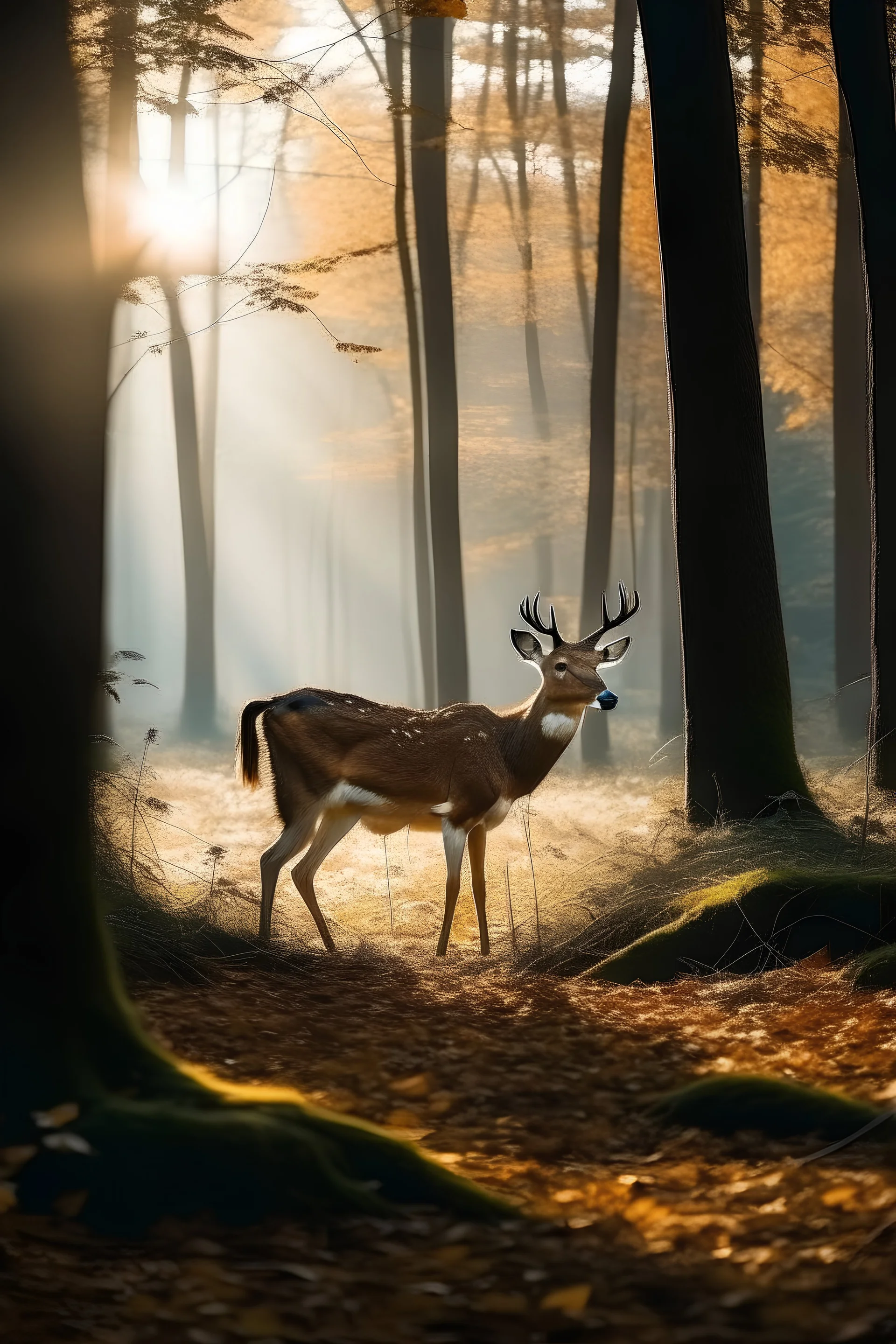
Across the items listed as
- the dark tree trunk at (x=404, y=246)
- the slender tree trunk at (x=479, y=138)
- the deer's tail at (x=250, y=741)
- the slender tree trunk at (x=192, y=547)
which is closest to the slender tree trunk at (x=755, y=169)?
the dark tree trunk at (x=404, y=246)

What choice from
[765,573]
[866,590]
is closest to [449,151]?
[866,590]

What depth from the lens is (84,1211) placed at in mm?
3912

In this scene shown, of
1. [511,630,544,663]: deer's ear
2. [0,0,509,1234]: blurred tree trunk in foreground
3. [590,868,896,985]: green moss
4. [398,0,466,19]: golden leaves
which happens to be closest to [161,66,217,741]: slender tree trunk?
[398,0,466,19]: golden leaves

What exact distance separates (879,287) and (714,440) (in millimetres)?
2967

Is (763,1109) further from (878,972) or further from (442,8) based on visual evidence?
(442,8)

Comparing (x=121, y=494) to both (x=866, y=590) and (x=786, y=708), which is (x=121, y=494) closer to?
(x=866, y=590)

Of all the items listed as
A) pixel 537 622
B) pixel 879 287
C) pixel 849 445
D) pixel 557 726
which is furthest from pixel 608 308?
pixel 557 726

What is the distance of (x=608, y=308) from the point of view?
58.3 feet

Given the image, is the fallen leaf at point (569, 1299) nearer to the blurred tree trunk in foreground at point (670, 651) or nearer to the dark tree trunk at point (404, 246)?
the dark tree trunk at point (404, 246)

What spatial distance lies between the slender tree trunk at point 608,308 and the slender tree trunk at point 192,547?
7.36m

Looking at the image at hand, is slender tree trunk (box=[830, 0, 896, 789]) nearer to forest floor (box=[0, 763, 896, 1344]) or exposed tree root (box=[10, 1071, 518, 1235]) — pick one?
forest floor (box=[0, 763, 896, 1344])

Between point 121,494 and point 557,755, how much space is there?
2373 cm

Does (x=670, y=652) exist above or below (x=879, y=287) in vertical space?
below

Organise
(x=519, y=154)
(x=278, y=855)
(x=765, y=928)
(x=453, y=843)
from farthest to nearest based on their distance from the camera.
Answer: (x=519, y=154) → (x=453, y=843) → (x=278, y=855) → (x=765, y=928)
